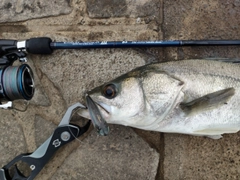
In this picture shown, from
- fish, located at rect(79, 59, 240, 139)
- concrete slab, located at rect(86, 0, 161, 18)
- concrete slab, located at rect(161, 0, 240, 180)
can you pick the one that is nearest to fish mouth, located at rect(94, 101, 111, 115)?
fish, located at rect(79, 59, 240, 139)

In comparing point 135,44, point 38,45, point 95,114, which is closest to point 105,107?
point 95,114

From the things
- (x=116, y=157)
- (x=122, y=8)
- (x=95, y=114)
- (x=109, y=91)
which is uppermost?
(x=122, y=8)

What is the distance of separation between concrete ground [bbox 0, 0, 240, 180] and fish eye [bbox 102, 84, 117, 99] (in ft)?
1.19

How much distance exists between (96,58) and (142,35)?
327 mm

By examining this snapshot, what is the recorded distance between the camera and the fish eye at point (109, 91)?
1.67 meters

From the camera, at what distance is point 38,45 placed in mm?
1979

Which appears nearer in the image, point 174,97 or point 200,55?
point 174,97

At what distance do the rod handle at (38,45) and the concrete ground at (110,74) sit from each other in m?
0.12

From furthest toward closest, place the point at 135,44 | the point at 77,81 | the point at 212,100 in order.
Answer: the point at 77,81, the point at 135,44, the point at 212,100

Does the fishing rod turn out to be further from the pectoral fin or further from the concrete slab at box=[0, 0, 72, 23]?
the pectoral fin

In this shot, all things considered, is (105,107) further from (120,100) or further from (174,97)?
(174,97)

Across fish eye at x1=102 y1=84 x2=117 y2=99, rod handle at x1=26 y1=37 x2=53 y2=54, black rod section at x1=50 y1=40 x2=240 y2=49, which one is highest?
rod handle at x1=26 y1=37 x2=53 y2=54

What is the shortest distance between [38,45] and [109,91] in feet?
2.00

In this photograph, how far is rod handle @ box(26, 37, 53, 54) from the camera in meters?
1.98
